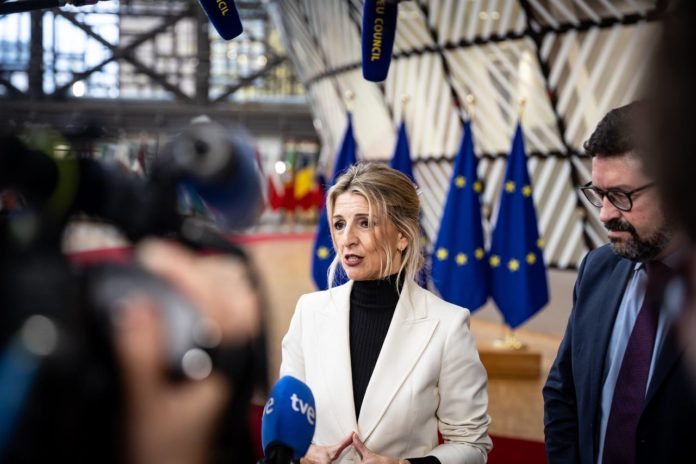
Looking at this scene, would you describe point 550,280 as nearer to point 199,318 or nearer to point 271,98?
point 199,318

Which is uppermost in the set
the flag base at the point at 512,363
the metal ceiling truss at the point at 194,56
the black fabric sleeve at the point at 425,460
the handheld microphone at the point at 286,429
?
the metal ceiling truss at the point at 194,56

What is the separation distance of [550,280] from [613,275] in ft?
27.9

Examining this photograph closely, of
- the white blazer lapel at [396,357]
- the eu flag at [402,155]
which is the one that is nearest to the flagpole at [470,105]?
the eu flag at [402,155]

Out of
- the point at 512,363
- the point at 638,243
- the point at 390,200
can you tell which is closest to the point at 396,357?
the point at 390,200

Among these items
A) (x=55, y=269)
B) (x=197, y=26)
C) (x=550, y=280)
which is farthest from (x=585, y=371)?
(x=197, y=26)

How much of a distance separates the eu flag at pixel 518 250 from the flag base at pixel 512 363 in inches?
15.7

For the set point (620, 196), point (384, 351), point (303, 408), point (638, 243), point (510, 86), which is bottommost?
point (384, 351)

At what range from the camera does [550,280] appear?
35.2ft

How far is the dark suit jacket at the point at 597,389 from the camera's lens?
2072 mm

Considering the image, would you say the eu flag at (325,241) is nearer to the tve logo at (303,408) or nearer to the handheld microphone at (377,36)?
the handheld microphone at (377,36)

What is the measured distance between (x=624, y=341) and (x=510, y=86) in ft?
28.3

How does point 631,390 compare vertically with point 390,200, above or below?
below

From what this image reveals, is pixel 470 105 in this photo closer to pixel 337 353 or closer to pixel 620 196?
pixel 337 353

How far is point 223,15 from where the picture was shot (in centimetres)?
315
